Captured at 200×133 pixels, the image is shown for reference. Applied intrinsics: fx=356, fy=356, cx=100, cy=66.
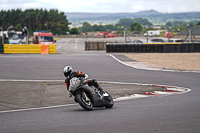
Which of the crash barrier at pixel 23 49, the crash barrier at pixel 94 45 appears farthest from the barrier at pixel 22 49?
the crash barrier at pixel 94 45

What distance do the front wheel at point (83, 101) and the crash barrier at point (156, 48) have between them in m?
30.5

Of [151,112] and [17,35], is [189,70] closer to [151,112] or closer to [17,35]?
[151,112]

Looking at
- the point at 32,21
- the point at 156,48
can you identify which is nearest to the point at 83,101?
the point at 156,48

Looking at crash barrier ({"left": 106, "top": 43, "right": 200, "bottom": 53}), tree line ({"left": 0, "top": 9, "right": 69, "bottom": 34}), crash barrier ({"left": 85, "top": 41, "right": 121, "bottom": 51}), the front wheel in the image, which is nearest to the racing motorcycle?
the front wheel

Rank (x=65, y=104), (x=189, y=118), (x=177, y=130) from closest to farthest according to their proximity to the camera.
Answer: (x=177, y=130) < (x=189, y=118) < (x=65, y=104)

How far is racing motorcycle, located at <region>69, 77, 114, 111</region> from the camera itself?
9109 millimetres

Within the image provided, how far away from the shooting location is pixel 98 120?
7.83m

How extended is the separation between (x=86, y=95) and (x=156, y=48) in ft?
101

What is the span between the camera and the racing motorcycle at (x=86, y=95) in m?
9.11

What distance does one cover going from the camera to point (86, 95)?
9.28 meters

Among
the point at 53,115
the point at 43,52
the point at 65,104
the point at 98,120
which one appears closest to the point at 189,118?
the point at 98,120

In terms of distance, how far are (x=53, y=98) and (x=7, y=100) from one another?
5.02ft

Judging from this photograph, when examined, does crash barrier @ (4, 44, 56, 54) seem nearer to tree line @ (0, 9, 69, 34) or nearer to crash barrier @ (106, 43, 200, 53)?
crash barrier @ (106, 43, 200, 53)

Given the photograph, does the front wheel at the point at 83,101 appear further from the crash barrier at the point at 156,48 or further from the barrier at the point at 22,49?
the barrier at the point at 22,49
